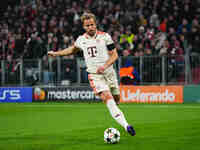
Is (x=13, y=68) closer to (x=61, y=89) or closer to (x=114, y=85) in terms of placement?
(x=61, y=89)

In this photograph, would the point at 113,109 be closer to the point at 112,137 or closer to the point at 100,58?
the point at 112,137

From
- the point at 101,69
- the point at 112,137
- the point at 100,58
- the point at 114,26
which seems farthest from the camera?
the point at 114,26

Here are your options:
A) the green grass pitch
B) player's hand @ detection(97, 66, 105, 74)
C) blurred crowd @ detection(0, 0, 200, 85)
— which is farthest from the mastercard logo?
player's hand @ detection(97, 66, 105, 74)

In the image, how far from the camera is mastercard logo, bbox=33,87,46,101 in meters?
21.3

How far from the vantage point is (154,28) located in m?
21.2

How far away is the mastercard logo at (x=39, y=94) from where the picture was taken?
21.3 metres

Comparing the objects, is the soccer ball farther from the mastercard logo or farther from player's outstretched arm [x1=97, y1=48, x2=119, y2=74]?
the mastercard logo

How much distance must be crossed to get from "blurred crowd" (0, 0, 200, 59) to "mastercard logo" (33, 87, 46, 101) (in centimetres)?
170

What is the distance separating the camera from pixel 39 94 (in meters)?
21.4

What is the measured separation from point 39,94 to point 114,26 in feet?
16.5

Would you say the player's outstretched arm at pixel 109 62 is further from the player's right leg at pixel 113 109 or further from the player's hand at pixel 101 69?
the player's right leg at pixel 113 109

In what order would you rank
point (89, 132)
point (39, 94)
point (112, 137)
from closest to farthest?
1. point (112, 137)
2. point (89, 132)
3. point (39, 94)

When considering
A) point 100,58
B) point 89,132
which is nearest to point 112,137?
point 100,58

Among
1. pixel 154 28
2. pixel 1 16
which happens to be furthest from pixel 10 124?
pixel 1 16
